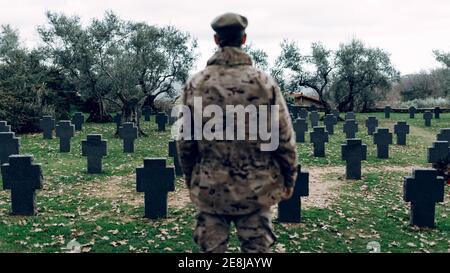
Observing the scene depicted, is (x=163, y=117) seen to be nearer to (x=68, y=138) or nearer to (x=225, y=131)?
(x=68, y=138)

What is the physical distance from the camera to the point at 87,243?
7.17 meters

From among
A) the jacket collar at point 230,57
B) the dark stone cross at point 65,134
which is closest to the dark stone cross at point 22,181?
the jacket collar at point 230,57

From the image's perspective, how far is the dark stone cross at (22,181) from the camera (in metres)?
8.48

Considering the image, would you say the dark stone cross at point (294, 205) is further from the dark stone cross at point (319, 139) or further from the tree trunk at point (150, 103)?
the tree trunk at point (150, 103)

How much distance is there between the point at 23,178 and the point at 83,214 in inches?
50.2

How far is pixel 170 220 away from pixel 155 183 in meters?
0.73

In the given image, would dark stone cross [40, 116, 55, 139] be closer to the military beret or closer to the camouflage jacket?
the camouflage jacket

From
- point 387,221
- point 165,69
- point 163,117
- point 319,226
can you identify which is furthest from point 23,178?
point 165,69

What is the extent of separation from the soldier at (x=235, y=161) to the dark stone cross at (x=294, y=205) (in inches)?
161

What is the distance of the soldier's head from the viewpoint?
4.14 metres

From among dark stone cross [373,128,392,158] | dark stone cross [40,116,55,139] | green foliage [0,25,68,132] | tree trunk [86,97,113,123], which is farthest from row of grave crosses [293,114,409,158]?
tree trunk [86,97,113,123]

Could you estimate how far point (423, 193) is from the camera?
8.07 meters

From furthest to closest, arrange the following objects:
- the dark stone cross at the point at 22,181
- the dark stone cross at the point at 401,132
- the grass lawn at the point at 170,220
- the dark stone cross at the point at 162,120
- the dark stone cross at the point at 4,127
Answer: the dark stone cross at the point at 162,120 < the dark stone cross at the point at 401,132 < the dark stone cross at the point at 4,127 < the dark stone cross at the point at 22,181 < the grass lawn at the point at 170,220

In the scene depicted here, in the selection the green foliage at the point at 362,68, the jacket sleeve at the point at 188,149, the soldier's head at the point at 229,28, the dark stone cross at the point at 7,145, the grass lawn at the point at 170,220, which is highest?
the green foliage at the point at 362,68
